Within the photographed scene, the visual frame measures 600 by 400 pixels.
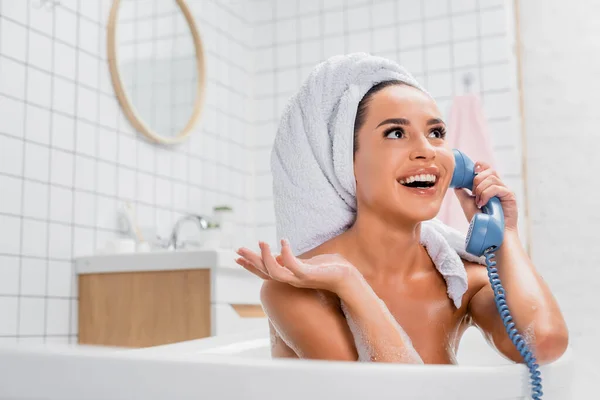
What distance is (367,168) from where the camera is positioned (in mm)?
982

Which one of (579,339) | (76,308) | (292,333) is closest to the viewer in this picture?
(292,333)

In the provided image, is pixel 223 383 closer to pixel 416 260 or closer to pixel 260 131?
pixel 416 260

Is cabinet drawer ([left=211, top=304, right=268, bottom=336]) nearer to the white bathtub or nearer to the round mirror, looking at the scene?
the round mirror

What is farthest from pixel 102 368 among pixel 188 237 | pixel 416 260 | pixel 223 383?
pixel 188 237

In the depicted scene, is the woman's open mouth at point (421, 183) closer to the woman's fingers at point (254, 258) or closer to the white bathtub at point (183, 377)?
the woman's fingers at point (254, 258)

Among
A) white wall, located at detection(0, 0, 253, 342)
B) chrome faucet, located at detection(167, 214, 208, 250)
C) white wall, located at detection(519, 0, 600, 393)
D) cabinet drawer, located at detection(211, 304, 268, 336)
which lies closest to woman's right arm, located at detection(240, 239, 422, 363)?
cabinet drawer, located at detection(211, 304, 268, 336)

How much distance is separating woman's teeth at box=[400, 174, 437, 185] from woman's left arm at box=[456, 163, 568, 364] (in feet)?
0.32

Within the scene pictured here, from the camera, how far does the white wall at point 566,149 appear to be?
9.85 ft

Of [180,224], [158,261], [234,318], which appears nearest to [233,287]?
[234,318]

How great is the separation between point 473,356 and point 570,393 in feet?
2.30

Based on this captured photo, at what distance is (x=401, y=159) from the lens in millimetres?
969

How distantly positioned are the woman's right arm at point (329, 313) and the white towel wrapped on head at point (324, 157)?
9cm

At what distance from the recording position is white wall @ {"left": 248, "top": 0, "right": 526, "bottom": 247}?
126 inches

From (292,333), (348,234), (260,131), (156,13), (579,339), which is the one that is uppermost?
(156,13)
